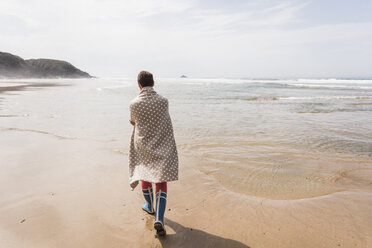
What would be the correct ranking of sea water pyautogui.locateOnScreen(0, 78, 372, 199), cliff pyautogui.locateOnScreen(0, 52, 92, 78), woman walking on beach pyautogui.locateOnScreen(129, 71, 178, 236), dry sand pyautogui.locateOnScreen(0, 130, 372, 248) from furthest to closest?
cliff pyautogui.locateOnScreen(0, 52, 92, 78) → sea water pyautogui.locateOnScreen(0, 78, 372, 199) → woman walking on beach pyautogui.locateOnScreen(129, 71, 178, 236) → dry sand pyautogui.locateOnScreen(0, 130, 372, 248)

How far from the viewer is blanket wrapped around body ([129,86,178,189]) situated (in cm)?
306

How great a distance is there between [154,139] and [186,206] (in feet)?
4.22

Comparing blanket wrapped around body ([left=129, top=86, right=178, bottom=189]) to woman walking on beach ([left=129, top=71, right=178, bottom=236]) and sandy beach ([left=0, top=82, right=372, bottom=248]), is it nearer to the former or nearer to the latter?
woman walking on beach ([left=129, top=71, right=178, bottom=236])

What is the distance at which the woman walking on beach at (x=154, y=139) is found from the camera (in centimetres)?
306

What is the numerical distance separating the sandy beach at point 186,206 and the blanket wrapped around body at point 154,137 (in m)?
0.73

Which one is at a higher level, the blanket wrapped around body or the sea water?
the blanket wrapped around body

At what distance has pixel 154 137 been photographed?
312 centimetres

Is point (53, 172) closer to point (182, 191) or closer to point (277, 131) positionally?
point (182, 191)

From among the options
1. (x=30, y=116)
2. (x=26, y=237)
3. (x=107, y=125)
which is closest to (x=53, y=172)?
(x=26, y=237)

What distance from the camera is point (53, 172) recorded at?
474 cm

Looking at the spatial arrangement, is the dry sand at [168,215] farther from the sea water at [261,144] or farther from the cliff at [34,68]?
the cliff at [34,68]

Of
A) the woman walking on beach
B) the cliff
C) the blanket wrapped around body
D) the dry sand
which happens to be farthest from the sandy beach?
the cliff

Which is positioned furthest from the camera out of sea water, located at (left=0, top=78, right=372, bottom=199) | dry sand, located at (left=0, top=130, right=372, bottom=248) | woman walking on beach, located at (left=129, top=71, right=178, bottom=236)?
sea water, located at (left=0, top=78, right=372, bottom=199)

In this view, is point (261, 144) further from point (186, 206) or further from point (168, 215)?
point (168, 215)
